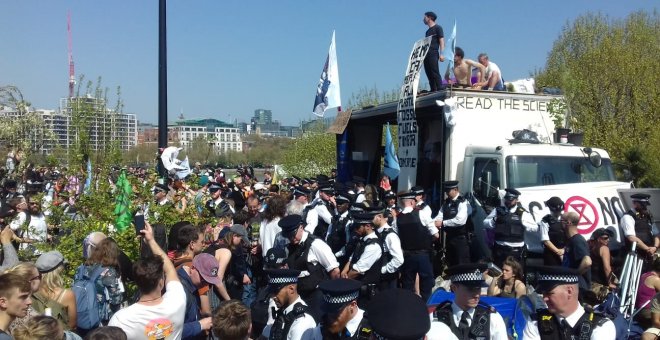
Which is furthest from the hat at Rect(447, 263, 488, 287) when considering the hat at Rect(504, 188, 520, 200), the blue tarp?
the hat at Rect(504, 188, 520, 200)

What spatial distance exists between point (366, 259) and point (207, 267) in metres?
2.07

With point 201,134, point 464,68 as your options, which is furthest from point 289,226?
point 201,134

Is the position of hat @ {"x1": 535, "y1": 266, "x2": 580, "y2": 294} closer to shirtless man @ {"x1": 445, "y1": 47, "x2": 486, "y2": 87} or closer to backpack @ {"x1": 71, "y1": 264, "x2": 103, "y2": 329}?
backpack @ {"x1": 71, "y1": 264, "x2": 103, "y2": 329}

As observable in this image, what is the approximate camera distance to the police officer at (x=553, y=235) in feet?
27.9

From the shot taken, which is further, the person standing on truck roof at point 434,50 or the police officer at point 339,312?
the person standing on truck roof at point 434,50

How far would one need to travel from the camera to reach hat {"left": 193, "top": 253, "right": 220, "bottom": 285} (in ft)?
18.1

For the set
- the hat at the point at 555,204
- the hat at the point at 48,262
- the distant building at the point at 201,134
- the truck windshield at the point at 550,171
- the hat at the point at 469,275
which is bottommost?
the hat at the point at 48,262

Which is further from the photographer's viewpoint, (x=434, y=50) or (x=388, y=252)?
(x=434, y=50)

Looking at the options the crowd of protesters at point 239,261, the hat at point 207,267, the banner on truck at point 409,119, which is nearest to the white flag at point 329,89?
the banner on truck at point 409,119

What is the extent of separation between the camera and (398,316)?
3154mm

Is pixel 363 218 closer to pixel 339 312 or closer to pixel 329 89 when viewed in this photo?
pixel 339 312

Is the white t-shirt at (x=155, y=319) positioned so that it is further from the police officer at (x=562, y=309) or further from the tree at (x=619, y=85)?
the tree at (x=619, y=85)

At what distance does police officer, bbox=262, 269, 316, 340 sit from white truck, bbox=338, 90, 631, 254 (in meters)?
5.52

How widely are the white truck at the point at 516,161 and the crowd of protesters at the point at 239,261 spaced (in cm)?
66
